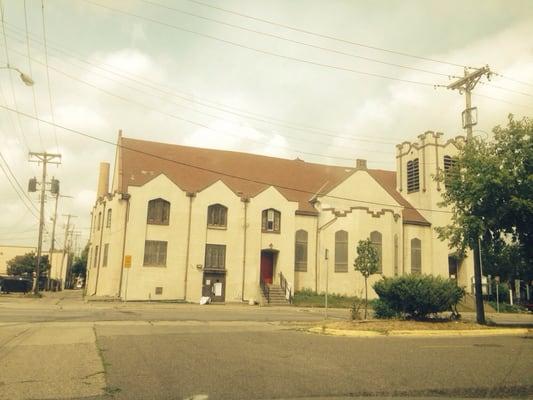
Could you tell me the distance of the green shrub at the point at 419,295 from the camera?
17.5m

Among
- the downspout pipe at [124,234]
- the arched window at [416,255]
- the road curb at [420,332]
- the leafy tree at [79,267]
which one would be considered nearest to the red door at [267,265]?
the downspout pipe at [124,234]

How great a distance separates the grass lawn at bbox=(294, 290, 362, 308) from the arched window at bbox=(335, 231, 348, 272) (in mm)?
2334

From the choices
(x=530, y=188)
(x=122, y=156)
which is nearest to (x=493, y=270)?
(x=530, y=188)

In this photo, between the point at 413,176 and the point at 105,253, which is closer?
the point at 105,253

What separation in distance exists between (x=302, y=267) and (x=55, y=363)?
107 feet

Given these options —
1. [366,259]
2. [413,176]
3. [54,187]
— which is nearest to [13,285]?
[54,187]

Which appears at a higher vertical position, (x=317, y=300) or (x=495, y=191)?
(x=495, y=191)

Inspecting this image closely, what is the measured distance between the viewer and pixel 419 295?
1750 cm

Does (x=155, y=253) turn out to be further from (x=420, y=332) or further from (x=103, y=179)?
(x=420, y=332)

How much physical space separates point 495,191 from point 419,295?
17.0 feet

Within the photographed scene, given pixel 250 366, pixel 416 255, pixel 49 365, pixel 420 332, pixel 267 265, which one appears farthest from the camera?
pixel 416 255

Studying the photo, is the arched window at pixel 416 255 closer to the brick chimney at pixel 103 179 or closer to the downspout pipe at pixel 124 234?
the downspout pipe at pixel 124 234

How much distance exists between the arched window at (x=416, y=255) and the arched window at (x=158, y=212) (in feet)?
71.6

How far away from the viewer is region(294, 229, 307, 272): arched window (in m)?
40.9
